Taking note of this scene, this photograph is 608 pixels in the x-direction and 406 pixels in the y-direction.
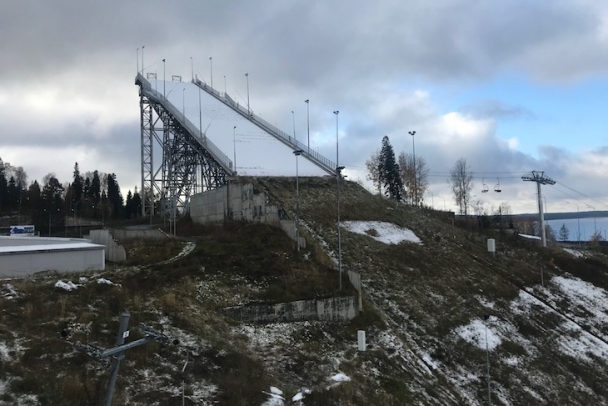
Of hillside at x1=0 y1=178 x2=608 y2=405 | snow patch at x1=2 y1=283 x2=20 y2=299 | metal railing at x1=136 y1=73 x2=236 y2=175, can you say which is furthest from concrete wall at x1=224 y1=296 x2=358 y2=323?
metal railing at x1=136 y1=73 x2=236 y2=175

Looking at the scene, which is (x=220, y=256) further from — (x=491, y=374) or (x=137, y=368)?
(x=491, y=374)

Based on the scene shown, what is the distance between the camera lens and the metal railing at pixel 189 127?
53.9 metres

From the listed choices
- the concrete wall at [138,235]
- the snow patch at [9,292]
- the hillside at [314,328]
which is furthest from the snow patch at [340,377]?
the concrete wall at [138,235]

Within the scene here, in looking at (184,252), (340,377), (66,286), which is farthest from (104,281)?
(340,377)

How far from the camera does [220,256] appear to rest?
1310 inches

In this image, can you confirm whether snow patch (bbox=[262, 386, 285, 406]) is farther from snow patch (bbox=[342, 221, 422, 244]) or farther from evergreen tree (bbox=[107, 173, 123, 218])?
evergreen tree (bbox=[107, 173, 123, 218])

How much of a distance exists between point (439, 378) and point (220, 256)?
15.8 m

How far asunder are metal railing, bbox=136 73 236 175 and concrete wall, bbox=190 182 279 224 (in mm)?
4453

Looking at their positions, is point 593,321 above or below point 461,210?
below

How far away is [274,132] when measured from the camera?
224 feet

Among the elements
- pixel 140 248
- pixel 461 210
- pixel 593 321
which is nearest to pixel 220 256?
A: pixel 140 248

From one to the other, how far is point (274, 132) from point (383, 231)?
29.0m

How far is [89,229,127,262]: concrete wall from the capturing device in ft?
116

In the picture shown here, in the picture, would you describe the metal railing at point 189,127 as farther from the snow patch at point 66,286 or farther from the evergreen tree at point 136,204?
the evergreen tree at point 136,204
